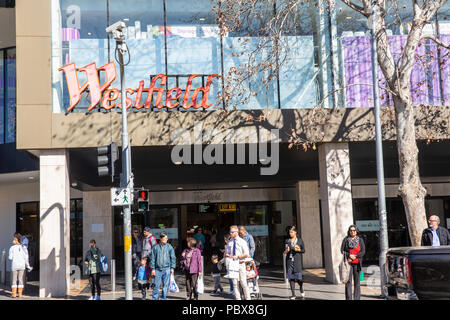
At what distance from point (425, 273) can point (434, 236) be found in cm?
460

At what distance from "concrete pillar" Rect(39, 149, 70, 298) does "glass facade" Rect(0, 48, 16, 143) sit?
7672 millimetres

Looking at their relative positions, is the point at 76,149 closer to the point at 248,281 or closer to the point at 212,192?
the point at 248,281

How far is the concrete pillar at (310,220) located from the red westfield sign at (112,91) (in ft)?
27.8

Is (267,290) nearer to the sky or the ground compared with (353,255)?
nearer to the ground

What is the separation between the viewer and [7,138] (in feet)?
74.1

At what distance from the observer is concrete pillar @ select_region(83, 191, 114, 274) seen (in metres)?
23.0

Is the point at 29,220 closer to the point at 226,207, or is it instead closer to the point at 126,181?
the point at 226,207

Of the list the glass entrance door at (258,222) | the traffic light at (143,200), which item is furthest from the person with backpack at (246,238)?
the glass entrance door at (258,222)

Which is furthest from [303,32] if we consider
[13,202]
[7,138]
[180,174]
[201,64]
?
[13,202]

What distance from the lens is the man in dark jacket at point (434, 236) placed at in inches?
466

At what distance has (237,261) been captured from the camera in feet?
40.4

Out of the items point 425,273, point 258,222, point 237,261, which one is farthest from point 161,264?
point 258,222

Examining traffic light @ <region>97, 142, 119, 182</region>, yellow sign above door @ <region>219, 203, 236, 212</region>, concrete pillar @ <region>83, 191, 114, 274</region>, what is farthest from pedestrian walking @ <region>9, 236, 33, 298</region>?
yellow sign above door @ <region>219, 203, 236, 212</region>

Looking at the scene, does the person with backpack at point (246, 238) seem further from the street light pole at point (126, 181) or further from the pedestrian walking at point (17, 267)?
the pedestrian walking at point (17, 267)
